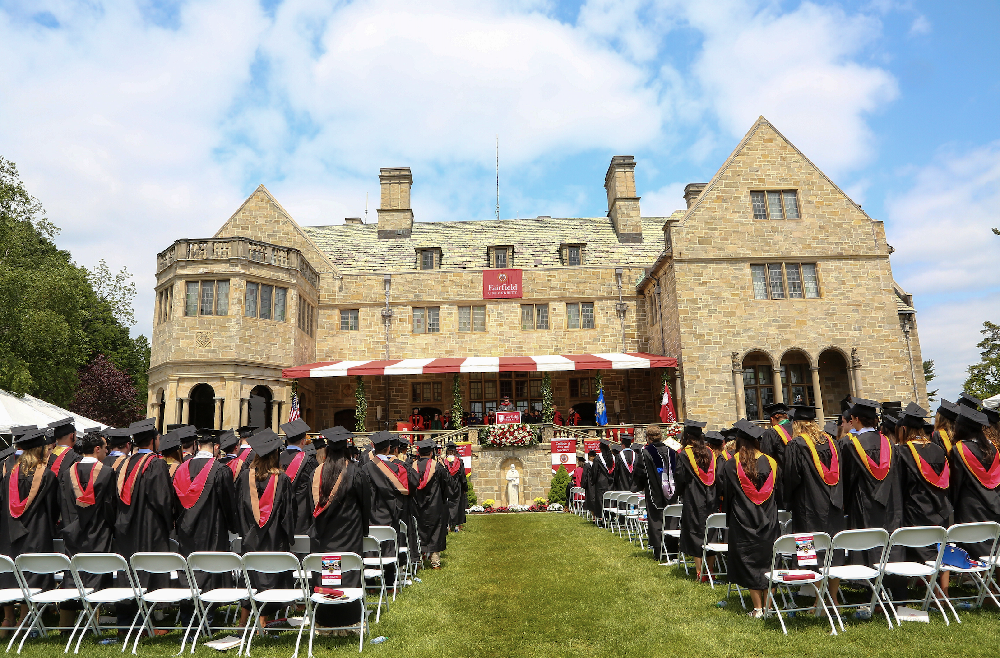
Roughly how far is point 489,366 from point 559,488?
21.3 feet

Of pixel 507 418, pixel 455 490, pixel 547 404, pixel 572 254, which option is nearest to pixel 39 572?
pixel 455 490

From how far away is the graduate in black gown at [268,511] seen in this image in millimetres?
5953

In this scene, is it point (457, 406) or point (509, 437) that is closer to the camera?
point (509, 437)

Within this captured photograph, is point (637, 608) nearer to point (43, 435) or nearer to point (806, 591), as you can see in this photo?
point (806, 591)

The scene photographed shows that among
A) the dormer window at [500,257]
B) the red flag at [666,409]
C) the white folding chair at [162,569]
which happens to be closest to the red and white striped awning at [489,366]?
the red flag at [666,409]

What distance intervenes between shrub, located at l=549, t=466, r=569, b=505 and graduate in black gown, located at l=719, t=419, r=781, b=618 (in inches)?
482

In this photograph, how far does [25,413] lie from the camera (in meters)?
14.9

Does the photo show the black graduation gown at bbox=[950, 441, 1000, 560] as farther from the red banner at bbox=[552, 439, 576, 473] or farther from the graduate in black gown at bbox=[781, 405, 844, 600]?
the red banner at bbox=[552, 439, 576, 473]

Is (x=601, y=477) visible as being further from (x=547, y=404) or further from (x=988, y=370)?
(x=988, y=370)

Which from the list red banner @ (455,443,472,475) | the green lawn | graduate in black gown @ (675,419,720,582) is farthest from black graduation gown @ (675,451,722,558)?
red banner @ (455,443,472,475)

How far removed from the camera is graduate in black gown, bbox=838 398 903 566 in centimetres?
624

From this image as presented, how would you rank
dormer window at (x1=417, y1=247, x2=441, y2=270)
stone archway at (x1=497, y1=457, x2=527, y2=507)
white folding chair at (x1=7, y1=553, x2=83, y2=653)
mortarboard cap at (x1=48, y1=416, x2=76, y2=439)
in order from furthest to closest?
dormer window at (x1=417, y1=247, x2=441, y2=270)
stone archway at (x1=497, y1=457, x2=527, y2=507)
mortarboard cap at (x1=48, y1=416, x2=76, y2=439)
white folding chair at (x1=7, y1=553, x2=83, y2=653)

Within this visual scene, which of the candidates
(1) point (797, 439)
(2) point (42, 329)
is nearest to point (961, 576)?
(1) point (797, 439)

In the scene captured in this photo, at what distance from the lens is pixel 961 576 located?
21.1 ft
